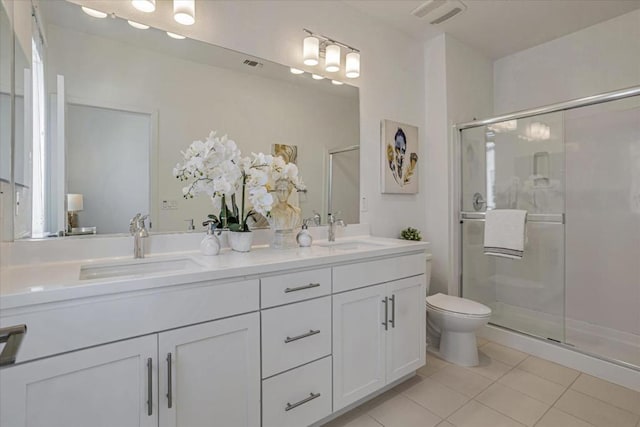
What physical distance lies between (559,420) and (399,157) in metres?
1.90

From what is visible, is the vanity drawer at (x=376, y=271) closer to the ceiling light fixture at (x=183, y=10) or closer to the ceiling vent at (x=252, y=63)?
the ceiling vent at (x=252, y=63)

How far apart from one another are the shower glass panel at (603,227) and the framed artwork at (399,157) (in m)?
1.31

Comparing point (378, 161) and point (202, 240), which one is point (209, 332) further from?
point (378, 161)

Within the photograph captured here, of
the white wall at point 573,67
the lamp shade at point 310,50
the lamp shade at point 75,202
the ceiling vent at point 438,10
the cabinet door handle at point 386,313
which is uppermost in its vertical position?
the ceiling vent at point 438,10

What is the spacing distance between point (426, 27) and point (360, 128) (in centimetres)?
109

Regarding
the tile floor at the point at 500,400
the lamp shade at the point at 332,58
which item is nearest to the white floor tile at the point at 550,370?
the tile floor at the point at 500,400

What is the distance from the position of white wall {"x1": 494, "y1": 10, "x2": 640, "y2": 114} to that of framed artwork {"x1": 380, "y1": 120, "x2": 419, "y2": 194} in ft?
4.13

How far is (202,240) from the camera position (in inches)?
61.5

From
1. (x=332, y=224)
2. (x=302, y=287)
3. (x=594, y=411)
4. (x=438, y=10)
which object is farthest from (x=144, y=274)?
(x=438, y=10)

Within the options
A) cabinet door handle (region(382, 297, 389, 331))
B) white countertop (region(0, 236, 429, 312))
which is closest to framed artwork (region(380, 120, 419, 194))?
white countertop (region(0, 236, 429, 312))

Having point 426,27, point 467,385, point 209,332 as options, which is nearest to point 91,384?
point 209,332

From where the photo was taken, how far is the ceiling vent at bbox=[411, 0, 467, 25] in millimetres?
2254

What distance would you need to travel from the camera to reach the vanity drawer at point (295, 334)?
4.25 ft

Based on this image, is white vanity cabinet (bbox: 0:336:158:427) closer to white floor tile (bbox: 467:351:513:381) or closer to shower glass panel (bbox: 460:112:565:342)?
white floor tile (bbox: 467:351:513:381)
